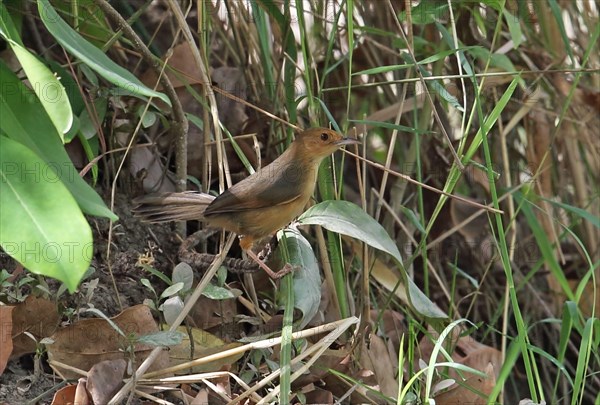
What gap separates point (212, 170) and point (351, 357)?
3.85 feet

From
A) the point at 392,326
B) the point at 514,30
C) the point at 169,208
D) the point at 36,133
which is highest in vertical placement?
the point at 36,133

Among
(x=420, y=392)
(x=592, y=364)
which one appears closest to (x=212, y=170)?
(x=420, y=392)

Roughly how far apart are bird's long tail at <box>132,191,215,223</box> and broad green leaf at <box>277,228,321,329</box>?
1.16 feet

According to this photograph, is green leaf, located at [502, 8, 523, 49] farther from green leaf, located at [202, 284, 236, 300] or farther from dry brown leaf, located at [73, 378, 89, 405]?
dry brown leaf, located at [73, 378, 89, 405]

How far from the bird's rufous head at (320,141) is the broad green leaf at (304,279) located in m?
0.41

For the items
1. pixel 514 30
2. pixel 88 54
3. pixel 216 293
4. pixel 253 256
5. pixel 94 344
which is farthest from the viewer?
pixel 514 30

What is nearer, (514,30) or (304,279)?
(304,279)

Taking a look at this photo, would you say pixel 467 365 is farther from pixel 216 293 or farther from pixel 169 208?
pixel 169 208

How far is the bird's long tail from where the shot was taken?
3.36 m

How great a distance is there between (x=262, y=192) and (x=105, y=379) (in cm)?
112

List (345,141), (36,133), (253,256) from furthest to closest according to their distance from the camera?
(345,141) → (253,256) → (36,133)

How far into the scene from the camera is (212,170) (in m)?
3.95

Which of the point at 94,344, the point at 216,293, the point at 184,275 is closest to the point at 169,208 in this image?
the point at 184,275

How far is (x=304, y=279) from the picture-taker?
3061 millimetres
